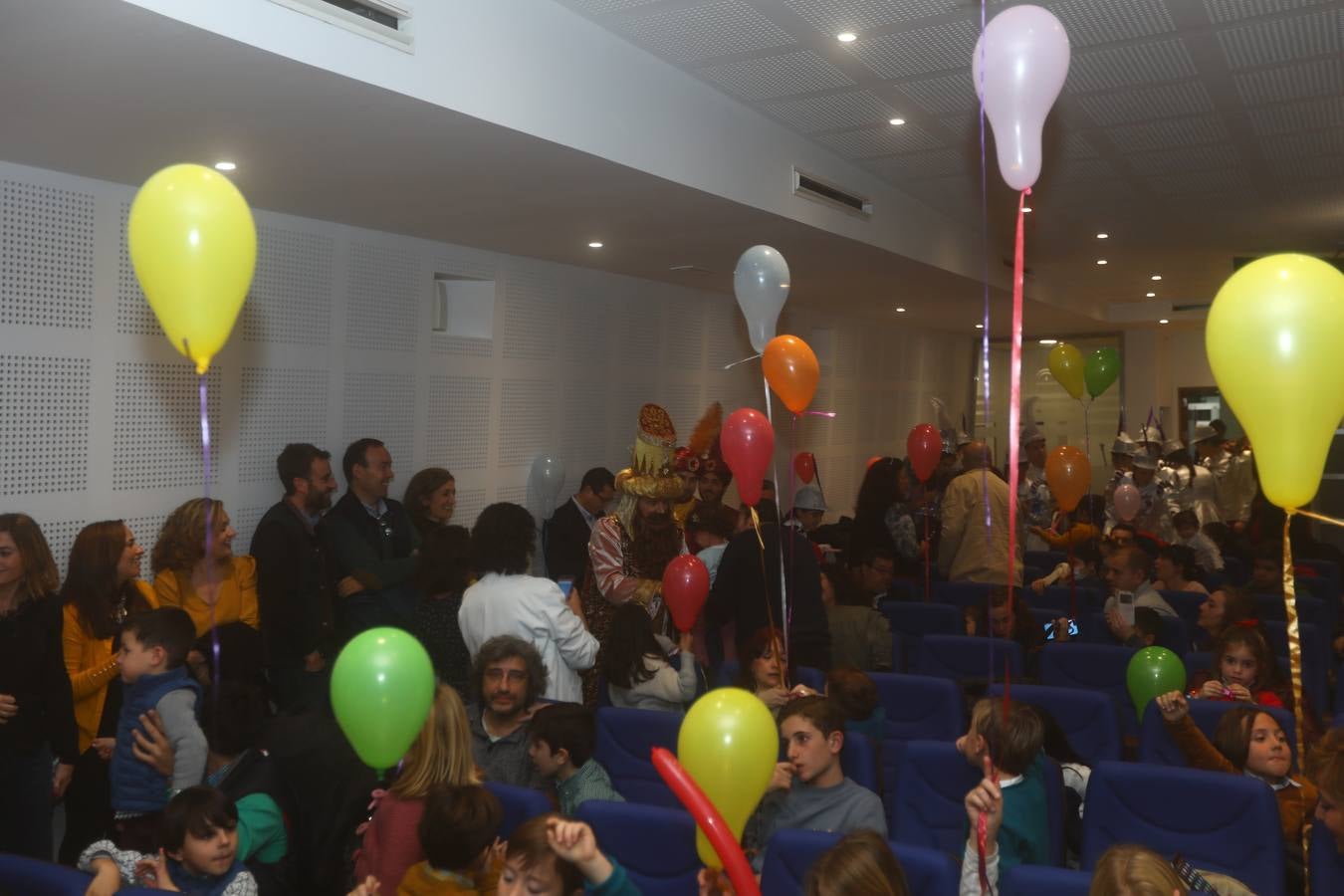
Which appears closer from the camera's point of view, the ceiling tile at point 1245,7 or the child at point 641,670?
the ceiling tile at point 1245,7

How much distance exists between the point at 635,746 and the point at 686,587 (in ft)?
3.90

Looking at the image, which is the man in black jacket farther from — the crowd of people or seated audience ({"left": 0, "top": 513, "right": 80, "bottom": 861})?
seated audience ({"left": 0, "top": 513, "right": 80, "bottom": 861})

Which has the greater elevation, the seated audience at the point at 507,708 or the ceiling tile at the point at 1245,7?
the ceiling tile at the point at 1245,7

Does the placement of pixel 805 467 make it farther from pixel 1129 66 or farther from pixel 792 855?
pixel 792 855

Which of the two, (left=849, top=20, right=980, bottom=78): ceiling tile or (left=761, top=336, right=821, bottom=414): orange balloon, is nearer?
(left=849, top=20, right=980, bottom=78): ceiling tile

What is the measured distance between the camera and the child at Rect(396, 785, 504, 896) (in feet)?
8.16

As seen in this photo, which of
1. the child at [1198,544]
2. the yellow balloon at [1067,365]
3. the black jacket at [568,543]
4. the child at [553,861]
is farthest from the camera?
the yellow balloon at [1067,365]

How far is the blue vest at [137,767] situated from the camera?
123 inches

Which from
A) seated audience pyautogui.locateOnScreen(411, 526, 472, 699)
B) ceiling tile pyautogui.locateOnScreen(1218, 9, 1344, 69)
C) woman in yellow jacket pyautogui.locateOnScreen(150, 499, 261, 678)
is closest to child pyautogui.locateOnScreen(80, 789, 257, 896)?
seated audience pyautogui.locateOnScreen(411, 526, 472, 699)

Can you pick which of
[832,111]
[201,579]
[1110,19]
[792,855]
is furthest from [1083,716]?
[201,579]

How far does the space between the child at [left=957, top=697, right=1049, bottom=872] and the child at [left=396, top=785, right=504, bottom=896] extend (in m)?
1.30

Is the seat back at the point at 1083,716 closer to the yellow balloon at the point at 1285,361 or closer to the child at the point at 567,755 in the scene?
the child at the point at 567,755

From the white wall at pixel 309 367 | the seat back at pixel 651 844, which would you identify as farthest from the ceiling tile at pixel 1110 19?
the white wall at pixel 309 367

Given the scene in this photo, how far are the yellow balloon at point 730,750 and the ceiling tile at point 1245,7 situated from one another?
314 centimetres
